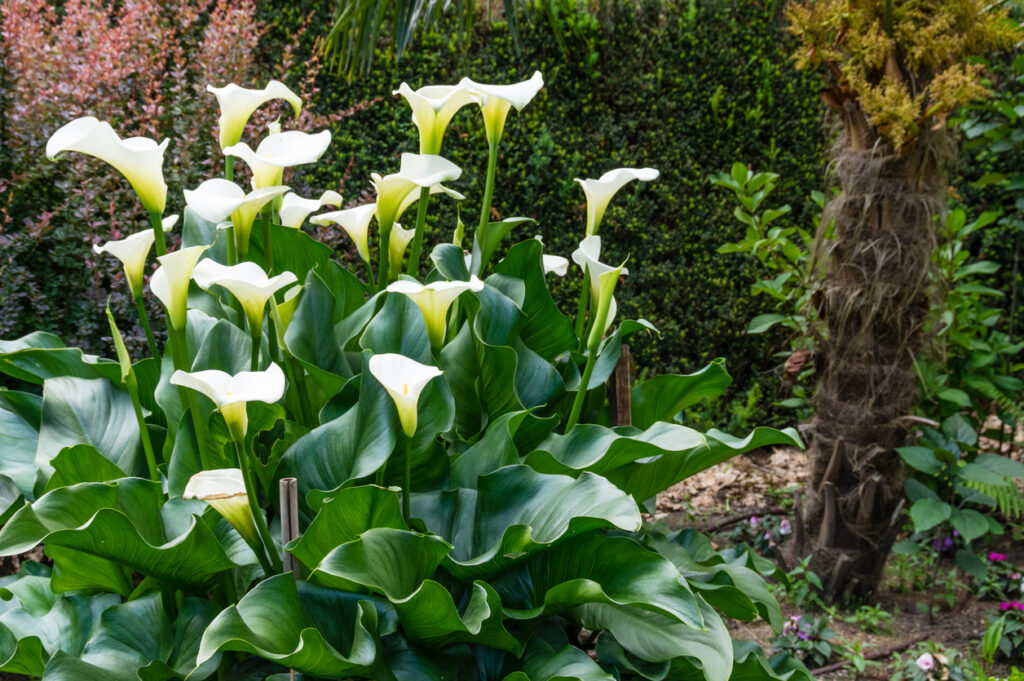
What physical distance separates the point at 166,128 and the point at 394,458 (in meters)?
2.12

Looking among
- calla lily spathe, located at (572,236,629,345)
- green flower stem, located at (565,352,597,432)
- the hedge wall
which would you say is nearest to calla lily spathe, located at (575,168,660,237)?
calla lily spathe, located at (572,236,629,345)

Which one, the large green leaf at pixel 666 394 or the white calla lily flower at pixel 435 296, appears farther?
the large green leaf at pixel 666 394

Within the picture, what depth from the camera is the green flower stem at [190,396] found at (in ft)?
3.30

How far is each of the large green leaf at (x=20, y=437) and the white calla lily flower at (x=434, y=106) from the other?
76 cm

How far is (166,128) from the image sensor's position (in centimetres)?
271

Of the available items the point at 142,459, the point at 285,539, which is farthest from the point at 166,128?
the point at 285,539

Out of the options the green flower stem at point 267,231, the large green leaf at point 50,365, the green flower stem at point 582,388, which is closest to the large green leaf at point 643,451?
the green flower stem at point 582,388

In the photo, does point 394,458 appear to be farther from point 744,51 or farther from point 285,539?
point 744,51

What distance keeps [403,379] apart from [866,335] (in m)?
2.03

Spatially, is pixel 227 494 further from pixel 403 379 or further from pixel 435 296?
pixel 435 296

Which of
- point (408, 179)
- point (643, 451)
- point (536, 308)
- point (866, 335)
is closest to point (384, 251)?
point (408, 179)

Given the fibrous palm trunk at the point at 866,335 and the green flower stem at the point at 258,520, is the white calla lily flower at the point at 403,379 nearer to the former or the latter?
the green flower stem at the point at 258,520

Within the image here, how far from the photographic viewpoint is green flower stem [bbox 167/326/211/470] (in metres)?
1.01

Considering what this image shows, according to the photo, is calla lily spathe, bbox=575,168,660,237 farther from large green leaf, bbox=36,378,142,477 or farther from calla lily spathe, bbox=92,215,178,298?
large green leaf, bbox=36,378,142,477
